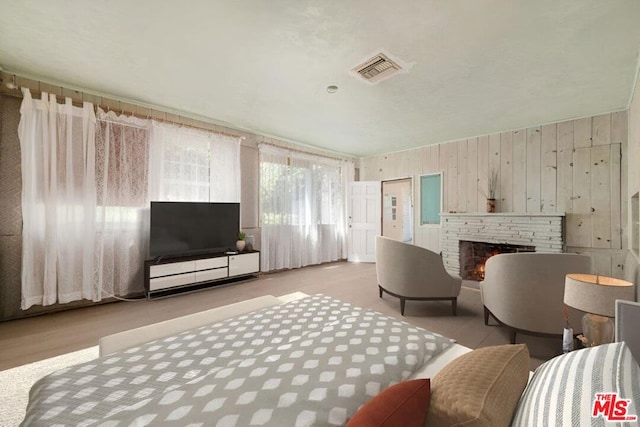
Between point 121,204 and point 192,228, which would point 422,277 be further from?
point 121,204

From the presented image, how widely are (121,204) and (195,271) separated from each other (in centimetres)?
130

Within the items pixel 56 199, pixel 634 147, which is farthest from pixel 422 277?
pixel 56 199

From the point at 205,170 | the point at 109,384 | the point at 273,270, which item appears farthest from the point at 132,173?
the point at 109,384

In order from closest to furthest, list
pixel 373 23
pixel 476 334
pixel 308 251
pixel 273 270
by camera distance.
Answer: pixel 373 23
pixel 476 334
pixel 273 270
pixel 308 251

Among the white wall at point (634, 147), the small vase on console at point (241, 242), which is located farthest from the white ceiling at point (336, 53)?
the small vase on console at point (241, 242)

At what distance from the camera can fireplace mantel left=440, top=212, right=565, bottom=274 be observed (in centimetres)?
384

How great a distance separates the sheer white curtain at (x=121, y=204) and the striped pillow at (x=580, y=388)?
4.14 metres

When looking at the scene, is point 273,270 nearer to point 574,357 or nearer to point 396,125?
point 396,125

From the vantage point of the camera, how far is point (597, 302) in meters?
1.40

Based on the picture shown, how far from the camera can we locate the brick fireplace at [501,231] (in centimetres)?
384

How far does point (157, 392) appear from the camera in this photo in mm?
917

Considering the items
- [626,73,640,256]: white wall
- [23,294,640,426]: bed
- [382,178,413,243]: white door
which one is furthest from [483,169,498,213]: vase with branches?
[23,294,640,426]: bed

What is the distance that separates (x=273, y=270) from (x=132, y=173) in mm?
2770

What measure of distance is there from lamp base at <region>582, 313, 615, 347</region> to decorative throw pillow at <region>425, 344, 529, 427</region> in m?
0.92
